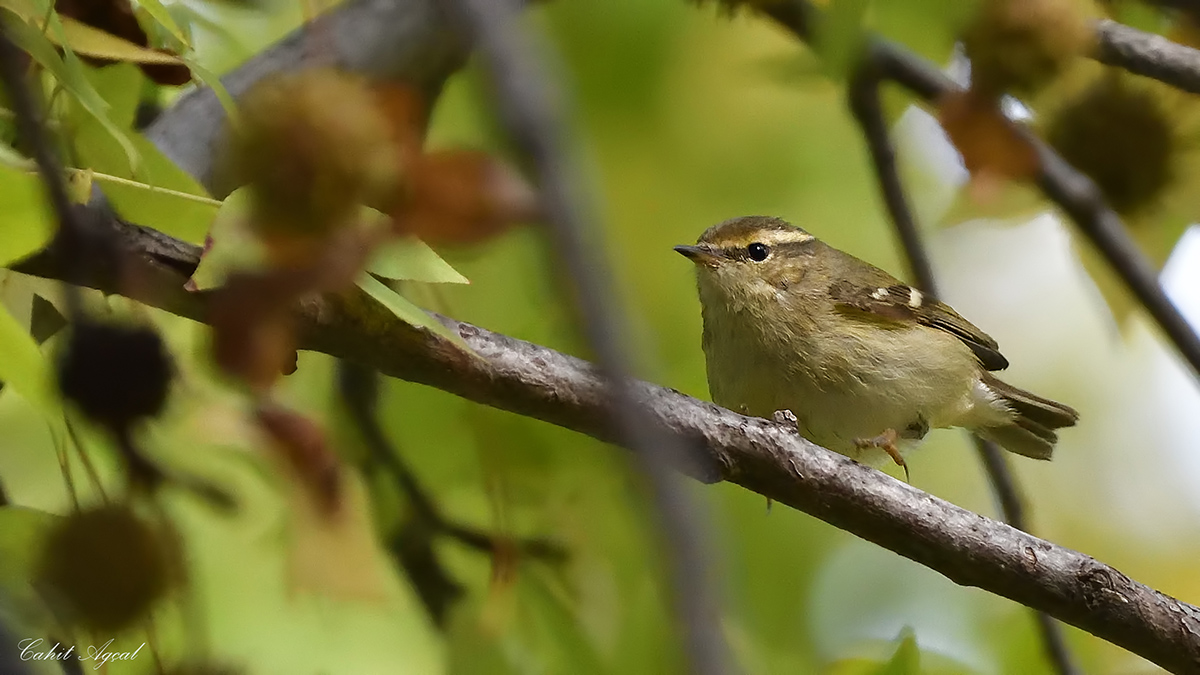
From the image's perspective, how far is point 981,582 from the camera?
2441mm

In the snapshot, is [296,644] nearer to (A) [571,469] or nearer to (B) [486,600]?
(B) [486,600]

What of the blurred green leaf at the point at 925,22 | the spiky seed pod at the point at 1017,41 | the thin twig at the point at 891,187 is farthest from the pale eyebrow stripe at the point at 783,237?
the spiky seed pod at the point at 1017,41

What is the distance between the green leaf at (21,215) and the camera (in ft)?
5.11

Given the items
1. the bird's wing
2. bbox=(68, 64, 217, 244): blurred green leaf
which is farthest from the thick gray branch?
bbox=(68, 64, 217, 244): blurred green leaf

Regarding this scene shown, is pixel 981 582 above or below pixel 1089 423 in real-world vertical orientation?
above

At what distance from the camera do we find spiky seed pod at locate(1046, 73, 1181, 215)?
3654 millimetres

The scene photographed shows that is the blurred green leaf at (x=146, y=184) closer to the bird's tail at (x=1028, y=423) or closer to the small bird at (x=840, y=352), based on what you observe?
the small bird at (x=840, y=352)

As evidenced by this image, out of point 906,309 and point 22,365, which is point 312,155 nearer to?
point 22,365

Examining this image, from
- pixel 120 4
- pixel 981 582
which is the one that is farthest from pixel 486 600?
pixel 120 4

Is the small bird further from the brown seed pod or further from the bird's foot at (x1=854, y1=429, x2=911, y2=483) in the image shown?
the brown seed pod

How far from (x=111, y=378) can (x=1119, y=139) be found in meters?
3.42

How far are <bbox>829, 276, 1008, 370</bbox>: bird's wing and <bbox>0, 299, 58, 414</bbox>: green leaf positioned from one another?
2901 mm

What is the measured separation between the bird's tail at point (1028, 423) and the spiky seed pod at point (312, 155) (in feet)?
12.1

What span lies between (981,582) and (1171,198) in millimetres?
1841
